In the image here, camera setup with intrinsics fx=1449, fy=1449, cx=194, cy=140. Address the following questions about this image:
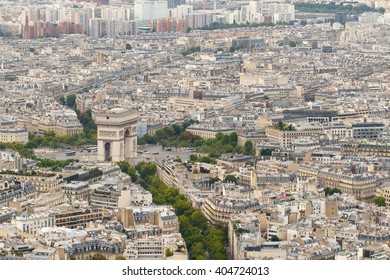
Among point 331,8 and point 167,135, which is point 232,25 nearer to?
point 331,8

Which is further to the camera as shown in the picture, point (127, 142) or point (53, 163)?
point (127, 142)

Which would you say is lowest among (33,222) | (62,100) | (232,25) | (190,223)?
(232,25)

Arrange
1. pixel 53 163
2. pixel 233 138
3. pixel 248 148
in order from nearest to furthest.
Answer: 1. pixel 53 163
2. pixel 248 148
3. pixel 233 138

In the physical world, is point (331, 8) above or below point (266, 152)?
below

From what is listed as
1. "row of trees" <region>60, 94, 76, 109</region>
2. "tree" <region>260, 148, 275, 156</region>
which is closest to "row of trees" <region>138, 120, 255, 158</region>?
"tree" <region>260, 148, 275, 156</region>

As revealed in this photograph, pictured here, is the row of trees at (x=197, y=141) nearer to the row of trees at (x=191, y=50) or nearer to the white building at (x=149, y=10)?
the row of trees at (x=191, y=50)

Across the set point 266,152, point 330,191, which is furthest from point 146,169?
point 330,191

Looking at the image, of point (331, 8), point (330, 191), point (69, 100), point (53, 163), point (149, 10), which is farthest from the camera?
point (331, 8)

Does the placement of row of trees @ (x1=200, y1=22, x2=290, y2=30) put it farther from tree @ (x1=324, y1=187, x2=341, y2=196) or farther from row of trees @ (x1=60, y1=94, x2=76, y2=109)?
tree @ (x1=324, y1=187, x2=341, y2=196)
